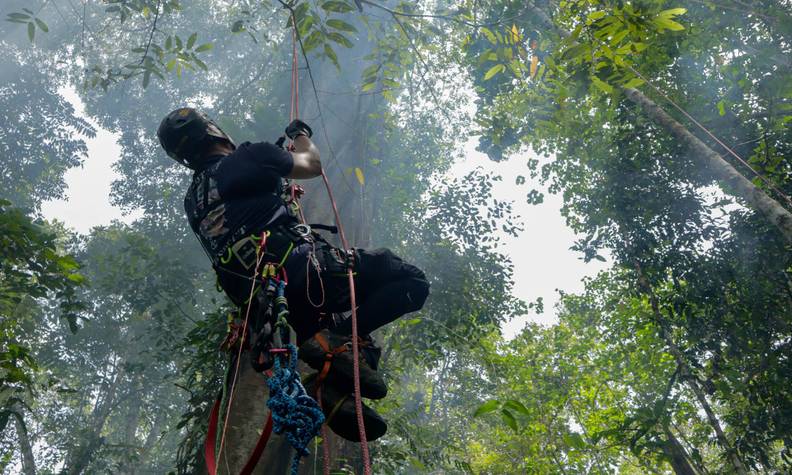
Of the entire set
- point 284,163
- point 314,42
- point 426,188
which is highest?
point 426,188

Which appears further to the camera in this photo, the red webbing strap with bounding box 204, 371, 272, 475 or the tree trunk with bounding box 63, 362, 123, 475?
the tree trunk with bounding box 63, 362, 123, 475

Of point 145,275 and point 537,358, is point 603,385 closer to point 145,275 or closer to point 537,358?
point 537,358

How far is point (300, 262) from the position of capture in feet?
6.49

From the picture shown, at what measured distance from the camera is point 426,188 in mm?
15344

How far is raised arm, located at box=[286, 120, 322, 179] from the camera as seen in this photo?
214cm

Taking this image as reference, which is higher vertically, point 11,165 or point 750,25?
point 11,165

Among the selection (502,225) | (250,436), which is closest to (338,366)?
(250,436)

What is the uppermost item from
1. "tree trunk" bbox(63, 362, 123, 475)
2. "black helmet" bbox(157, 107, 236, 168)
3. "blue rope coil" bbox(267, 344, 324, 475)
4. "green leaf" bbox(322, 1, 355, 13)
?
"tree trunk" bbox(63, 362, 123, 475)

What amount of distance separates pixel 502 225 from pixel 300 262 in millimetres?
9461

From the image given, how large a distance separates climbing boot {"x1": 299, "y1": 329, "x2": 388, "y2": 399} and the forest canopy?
1.46 ft

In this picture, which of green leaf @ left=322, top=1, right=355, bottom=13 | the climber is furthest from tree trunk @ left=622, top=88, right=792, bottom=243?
green leaf @ left=322, top=1, right=355, bottom=13

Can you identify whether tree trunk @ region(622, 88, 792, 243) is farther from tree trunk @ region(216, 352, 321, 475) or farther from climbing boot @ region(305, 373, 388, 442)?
tree trunk @ region(216, 352, 321, 475)

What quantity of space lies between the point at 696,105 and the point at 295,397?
6879 mm

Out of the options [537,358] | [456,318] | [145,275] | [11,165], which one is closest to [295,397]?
[456,318]
